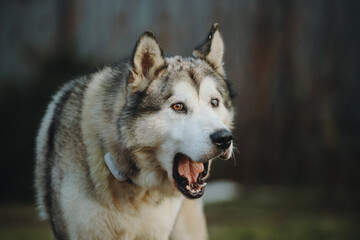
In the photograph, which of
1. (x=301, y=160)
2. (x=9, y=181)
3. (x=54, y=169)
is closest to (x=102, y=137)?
(x=54, y=169)

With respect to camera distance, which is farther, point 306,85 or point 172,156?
point 306,85

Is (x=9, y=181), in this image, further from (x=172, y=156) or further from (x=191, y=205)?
(x=172, y=156)

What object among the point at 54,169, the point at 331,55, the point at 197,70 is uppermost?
the point at 331,55

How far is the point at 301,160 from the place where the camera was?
29.9 feet

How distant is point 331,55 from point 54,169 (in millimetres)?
7218

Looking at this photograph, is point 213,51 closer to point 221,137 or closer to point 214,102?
point 214,102

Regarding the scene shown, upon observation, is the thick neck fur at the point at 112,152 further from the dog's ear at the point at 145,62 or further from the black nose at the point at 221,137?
the black nose at the point at 221,137

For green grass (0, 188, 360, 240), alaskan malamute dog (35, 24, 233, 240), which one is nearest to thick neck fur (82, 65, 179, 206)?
alaskan malamute dog (35, 24, 233, 240)

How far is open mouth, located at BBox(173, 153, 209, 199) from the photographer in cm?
328

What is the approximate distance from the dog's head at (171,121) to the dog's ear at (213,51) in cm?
29

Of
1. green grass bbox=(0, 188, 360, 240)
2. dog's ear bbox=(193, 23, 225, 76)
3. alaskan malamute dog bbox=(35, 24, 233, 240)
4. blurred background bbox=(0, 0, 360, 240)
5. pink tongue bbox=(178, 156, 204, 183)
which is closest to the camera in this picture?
alaskan malamute dog bbox=(35, 24, 233, 240)

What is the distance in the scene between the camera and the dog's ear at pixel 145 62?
10.7 feet

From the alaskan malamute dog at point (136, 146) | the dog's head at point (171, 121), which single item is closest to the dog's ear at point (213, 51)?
the alaskan malamute dog at point (136, 146)

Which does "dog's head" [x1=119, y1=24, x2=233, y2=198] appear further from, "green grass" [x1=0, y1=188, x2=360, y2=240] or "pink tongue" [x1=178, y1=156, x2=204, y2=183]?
"green grass" [x1=0, y1=188, x2=360, y2=240]
